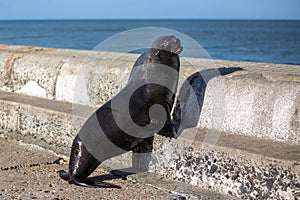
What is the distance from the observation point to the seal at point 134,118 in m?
4.52

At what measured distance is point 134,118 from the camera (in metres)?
4.54

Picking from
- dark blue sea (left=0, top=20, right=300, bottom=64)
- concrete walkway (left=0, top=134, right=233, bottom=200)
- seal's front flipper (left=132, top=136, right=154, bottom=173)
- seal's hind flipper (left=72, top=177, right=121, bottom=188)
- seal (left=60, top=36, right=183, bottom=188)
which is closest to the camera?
concrete walkway (left=0, top=134, right=233, bottom=200)

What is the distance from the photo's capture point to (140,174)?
181 inches

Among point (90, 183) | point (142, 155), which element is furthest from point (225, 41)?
point (90, 183)

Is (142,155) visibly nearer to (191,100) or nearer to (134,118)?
(134,118)

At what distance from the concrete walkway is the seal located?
0.55 ft

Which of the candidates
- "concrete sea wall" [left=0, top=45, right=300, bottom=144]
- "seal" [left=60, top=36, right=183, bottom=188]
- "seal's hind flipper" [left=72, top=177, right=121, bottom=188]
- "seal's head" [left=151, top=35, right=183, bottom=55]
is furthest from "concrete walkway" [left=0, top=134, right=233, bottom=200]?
"seal's head" [left=151, top=35, right=183, bottom=55]

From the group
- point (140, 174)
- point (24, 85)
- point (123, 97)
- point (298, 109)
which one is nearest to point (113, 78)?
point (123, 97)

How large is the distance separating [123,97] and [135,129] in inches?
11.3

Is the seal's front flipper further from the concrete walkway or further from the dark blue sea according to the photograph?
the dark blue sea

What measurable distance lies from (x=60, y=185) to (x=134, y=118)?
2.63 ft

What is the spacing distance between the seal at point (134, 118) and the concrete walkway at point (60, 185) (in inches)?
6.6

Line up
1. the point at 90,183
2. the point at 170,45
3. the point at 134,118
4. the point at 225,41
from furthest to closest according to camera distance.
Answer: the point at 225,41
the point at 170,45
the point at 134,118
the point at 90,183

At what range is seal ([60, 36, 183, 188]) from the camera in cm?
452
